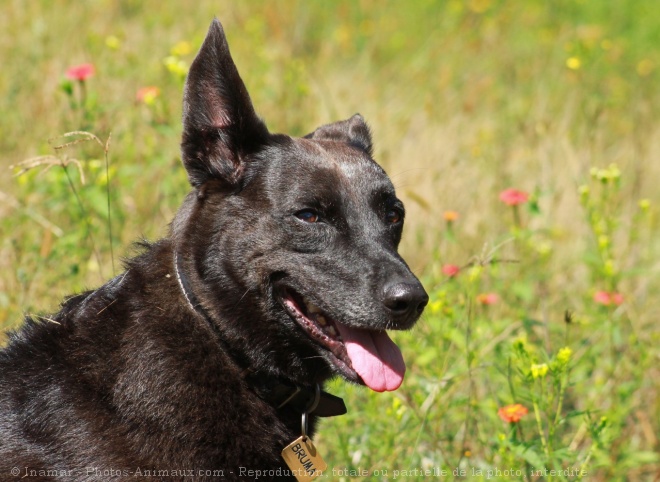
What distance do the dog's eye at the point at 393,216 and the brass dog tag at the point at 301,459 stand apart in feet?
3.03

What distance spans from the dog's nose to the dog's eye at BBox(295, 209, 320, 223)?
39cm

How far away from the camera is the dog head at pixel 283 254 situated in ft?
9.90

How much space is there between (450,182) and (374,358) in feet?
11.6

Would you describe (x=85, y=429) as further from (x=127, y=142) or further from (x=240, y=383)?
(x=127, y=142)

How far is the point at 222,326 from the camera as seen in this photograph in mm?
3068

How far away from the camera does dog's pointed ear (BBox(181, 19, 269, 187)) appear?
10.1 feet

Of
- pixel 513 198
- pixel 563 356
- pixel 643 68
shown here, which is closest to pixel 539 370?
pixel 563 356

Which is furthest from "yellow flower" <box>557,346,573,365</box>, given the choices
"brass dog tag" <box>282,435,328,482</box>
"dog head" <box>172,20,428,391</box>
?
"brass dog tag" <box>282,435,328,482</box>

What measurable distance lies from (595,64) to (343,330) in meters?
6.19

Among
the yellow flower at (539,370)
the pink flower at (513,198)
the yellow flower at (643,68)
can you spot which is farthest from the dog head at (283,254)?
the yellow flower at (643,68)

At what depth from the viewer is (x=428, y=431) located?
12.4 ft

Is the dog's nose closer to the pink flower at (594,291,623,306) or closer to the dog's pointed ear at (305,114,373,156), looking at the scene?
the dog's pointed ear at (305,114,373,156)

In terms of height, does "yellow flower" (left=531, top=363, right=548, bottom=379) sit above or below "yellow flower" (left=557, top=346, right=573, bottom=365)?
below

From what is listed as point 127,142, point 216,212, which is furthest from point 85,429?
point 127,142
